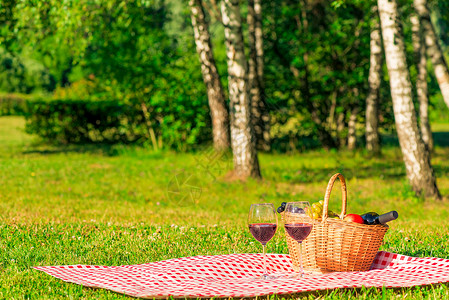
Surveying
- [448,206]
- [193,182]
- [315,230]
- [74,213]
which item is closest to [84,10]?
[193,182]

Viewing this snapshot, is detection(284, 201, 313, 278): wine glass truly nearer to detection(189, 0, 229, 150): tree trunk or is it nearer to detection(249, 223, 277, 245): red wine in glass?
detection(249, 223, 277, 245): red wine in glass

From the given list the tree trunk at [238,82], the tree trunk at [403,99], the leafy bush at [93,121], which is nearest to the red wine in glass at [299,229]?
the tree trunk at [403,99]

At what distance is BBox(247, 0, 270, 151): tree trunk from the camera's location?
1552 centimetres

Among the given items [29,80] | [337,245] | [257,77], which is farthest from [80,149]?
[29,80]

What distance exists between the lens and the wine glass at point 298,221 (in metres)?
4.09

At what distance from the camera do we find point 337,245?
4.46 metres

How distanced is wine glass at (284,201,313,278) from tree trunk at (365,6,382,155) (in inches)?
444

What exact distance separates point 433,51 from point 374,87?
539 cm

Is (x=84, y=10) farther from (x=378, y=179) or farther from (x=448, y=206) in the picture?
(x=448, y=206)

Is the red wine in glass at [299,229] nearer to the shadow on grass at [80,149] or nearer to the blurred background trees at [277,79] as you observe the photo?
the blurred background trees at [277,79]

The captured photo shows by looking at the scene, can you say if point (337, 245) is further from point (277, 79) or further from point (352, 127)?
point (277, 79)

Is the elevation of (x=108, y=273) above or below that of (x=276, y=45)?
below

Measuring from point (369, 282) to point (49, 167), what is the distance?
11699mm

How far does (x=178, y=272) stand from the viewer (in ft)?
15.0
